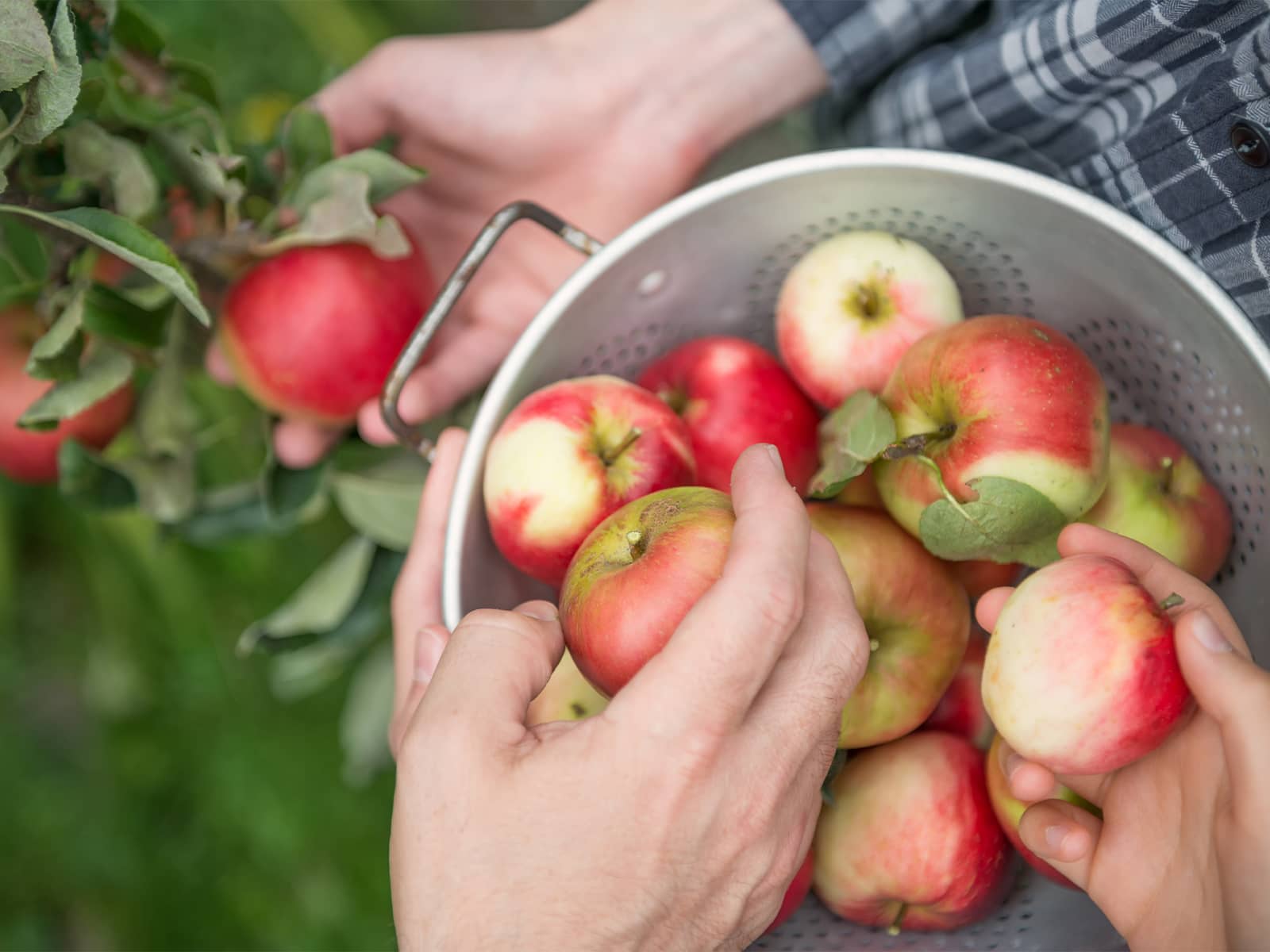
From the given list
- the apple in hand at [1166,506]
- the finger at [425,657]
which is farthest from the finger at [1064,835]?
the finger at [425,657]

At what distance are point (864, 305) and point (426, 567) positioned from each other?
46 cm

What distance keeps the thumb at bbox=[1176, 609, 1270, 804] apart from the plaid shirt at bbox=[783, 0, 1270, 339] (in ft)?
1.04

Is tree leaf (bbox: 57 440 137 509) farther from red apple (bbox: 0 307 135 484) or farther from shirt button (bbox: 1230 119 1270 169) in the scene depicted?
shirt button (bbox: 1230 119 1270 169)

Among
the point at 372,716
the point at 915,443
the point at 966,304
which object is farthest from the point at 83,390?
the point at 966,304

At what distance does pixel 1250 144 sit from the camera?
0.72 meters

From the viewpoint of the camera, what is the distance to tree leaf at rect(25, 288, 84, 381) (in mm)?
805

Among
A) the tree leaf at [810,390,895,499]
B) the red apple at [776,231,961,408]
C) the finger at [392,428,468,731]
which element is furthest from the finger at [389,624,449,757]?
the red apple at [776,231,961,408]

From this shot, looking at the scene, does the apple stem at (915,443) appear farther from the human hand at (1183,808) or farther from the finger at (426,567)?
the finger at (426,567)

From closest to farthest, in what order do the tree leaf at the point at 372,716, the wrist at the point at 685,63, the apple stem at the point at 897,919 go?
the apple stem at the point at 897,919 < the wrist at the point at 685,63 < the tree leaf at the point at 372,716

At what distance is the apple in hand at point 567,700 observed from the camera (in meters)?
0.82

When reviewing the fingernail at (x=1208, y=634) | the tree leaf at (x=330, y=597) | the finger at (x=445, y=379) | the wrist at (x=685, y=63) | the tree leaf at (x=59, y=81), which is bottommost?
the tree leaf at (x=330, y=597)

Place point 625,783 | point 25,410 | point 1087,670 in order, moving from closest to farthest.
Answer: point 625,783 < point 1087,670 < point 25,410

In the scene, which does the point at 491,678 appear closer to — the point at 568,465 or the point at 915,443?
the point at 568,465

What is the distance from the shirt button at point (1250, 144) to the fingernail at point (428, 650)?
26.8 inches
